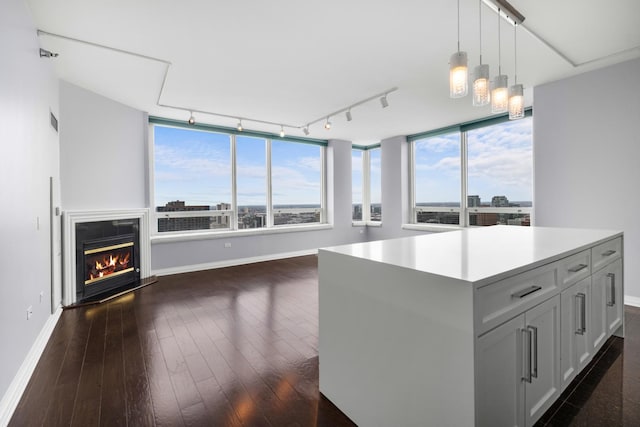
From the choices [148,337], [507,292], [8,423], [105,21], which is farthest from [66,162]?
[507,292]

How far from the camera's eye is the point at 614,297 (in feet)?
7.24

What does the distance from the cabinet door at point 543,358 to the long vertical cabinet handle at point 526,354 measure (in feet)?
0.06

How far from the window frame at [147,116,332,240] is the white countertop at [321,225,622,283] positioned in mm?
4329

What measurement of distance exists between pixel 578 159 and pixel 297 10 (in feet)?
11.9

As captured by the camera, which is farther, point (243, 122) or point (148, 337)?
point (243, 122)

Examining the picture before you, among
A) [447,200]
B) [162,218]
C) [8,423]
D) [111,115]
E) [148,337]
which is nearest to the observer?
[8,423]

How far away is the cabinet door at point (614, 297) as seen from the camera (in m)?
2.15

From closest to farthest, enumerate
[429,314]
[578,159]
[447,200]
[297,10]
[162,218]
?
1. [429,314]
2. [297,10]
3. [578,159]
4. [162,218]
5. [447,200]

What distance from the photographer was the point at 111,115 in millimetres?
4082

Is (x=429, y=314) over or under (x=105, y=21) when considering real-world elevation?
under

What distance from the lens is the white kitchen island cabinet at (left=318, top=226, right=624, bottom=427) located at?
1.07 m

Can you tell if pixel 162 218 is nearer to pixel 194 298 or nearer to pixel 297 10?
pixel 194 298

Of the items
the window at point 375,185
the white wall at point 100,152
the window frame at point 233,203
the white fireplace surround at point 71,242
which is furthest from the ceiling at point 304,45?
the window at point 375,185

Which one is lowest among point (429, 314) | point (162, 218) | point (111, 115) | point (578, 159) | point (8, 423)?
point (8, 423)
